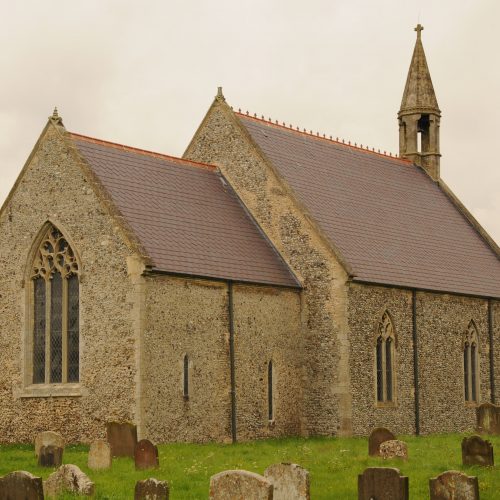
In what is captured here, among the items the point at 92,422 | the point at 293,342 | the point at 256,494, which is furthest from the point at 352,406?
the point at 256,494

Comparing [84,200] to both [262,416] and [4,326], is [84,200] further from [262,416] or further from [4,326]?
[262,416]

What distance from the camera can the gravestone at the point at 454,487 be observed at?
15.7 metres

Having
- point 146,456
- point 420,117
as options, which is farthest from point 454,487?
point 420,117

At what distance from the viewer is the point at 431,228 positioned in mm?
38719

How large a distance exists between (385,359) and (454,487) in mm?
16806

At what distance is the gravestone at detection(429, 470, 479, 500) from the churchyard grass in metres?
1.39

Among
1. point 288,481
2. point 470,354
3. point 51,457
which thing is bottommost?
point 288,481

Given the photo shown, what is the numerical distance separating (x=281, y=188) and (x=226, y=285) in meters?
4.53

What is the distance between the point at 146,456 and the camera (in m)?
21.0

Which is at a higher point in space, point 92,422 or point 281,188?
point 281,188

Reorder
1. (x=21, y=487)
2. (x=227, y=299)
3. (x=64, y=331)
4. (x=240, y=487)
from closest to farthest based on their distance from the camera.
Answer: (x=240, y=487), (x=21, y=487), (x=64, y=331), (x=227, y=299)

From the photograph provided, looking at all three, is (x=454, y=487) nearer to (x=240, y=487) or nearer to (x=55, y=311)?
(x=240, y=487)

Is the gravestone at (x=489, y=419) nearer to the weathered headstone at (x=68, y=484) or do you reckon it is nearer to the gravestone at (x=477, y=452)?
the gravestone at (x=477, y=452)

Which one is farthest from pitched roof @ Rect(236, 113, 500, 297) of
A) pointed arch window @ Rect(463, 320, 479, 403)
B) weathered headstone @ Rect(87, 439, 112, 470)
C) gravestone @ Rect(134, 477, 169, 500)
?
gravestone @ Rect(134, 477, 169, 500)
